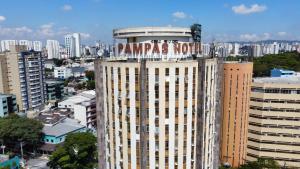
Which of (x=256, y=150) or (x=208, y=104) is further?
(x=256, y=150)

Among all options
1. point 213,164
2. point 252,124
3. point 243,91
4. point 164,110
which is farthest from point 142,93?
point 252,124

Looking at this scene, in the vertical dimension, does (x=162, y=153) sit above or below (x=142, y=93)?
below

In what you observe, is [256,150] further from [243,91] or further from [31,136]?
[31,136]

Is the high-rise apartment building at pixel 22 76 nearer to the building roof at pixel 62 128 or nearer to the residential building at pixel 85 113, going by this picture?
the residential building at pixel 85 113

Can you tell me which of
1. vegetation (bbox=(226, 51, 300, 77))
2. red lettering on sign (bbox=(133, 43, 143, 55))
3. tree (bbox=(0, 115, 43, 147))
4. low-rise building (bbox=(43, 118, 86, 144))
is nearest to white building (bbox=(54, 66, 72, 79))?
low-rise building (bbox=(43, 118, 86, 144))

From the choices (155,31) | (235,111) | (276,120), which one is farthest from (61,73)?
(155,31)

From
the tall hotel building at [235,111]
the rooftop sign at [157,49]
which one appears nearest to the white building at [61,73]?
the tall hotel building at [235,111]
